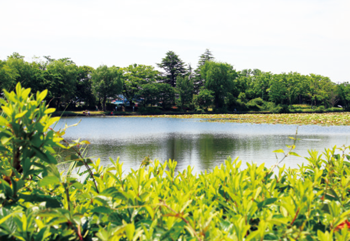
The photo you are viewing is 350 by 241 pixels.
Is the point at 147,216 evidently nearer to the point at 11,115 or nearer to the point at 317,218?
the point at 11,115

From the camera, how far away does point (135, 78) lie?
208ft

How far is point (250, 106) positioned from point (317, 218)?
6733 cm

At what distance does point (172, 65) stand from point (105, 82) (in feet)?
64.2

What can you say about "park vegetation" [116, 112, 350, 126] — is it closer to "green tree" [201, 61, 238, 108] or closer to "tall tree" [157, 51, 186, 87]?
"green tree" [201, 61, 238, 108]

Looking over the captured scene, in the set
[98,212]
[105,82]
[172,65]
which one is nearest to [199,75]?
[172,65]

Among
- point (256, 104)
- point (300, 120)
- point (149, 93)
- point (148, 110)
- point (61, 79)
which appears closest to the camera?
point (300, 120)

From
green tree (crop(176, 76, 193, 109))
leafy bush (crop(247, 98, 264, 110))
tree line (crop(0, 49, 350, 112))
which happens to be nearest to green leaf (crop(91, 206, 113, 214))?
tree line (crop(0, 49, 350, 112))

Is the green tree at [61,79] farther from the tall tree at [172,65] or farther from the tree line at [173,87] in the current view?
the tall tree at [172,65]

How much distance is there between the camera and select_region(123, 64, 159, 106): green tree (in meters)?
63.5

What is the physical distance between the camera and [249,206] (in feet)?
3.76

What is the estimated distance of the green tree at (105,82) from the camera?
5731 cm

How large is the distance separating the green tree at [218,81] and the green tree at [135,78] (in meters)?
12.9

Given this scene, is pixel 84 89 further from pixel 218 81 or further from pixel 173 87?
pixel 218 81

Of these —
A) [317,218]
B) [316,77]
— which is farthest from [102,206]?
[316,77]
